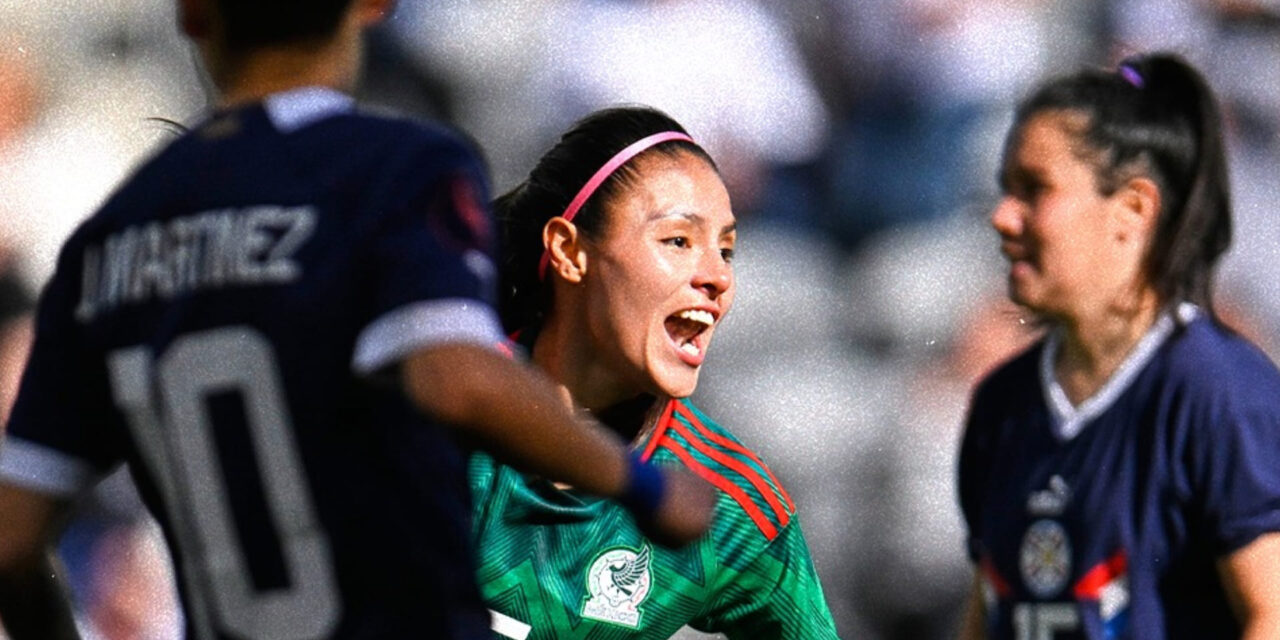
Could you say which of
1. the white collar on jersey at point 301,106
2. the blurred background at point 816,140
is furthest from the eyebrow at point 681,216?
the blurred background at point 816,140

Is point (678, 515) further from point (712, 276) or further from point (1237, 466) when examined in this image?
point (712, 276)

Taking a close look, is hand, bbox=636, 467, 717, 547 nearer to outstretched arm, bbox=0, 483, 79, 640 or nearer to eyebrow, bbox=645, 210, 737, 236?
outstretched arm, bbox=0, 483, 79, 640

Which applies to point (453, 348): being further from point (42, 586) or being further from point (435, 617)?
point (42, 586)

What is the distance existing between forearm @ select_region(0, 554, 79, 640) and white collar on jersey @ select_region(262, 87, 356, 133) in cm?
56

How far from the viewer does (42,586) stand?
7.68 feet

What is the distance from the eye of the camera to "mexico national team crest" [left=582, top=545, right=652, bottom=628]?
373 centimetres

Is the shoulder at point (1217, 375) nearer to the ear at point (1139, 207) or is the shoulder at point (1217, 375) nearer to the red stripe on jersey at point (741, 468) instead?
the ear at point (1139, 207)

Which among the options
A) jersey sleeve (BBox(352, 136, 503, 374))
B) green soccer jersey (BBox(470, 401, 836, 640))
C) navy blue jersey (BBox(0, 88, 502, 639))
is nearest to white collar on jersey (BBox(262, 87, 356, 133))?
navy blue jersey (BBox(0, 88, 502, 639))

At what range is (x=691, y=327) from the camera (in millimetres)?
4004

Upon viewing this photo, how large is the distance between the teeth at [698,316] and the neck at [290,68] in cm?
174

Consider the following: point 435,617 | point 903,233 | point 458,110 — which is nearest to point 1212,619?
point 435,617

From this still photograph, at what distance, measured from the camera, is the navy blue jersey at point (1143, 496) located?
327 centimetres

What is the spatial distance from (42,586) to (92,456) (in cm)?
15

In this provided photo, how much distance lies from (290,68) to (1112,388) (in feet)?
5.77
